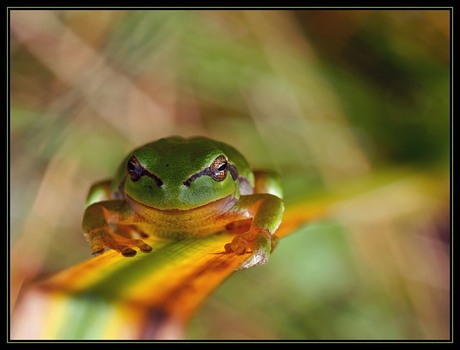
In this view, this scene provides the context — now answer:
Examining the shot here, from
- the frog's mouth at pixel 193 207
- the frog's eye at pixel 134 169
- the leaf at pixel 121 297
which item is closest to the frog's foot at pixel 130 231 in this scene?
the frog's mouth at pixel 193 207

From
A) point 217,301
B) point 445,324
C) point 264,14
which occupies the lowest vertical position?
point 445,324

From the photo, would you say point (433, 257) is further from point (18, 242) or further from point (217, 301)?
point (18, 242)

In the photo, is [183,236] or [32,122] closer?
[183,236]

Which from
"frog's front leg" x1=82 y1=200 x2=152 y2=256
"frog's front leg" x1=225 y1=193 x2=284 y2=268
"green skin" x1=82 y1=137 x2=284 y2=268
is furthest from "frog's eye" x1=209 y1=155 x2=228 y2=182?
"frog's front leg" x1=82 y1=200 x2=152 y2=256

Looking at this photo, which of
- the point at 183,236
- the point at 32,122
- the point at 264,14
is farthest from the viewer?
the point at 32,122

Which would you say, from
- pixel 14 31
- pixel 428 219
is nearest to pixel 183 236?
pixel 428 219

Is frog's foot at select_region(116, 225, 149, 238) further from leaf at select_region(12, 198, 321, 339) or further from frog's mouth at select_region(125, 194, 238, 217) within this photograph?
leaf at select_region(12, 198, 321, 339)

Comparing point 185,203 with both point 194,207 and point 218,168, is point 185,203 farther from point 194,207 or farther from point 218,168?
point 218,168
